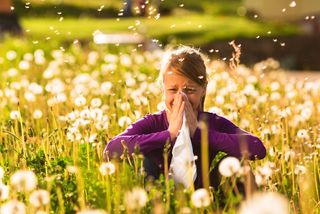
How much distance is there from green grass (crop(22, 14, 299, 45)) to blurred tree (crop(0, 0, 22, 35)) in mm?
1099

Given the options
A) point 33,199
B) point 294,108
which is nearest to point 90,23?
point 294,108

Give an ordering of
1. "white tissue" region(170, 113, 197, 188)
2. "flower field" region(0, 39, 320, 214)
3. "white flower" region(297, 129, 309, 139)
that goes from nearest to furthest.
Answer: "flower field" region(0, 39, 320, 214), "white tissue" region(170, 113, 197, 188), "white flower" region(297, 129, 309, 139)

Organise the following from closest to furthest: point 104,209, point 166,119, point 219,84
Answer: point 104,209, point 166,119, point 219,84

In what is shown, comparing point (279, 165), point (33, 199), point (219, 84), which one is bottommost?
point (219, 84)

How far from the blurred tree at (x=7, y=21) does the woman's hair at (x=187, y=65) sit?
12052mm

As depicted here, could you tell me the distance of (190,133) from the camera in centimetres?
398

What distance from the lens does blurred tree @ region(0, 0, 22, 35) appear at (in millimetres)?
16125

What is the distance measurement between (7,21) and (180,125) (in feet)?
41.7

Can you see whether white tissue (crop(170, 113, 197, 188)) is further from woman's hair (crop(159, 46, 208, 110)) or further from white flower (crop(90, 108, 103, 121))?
white flower (crop(90, 108, 103, 121))

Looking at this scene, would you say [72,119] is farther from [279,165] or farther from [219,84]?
[219,84]

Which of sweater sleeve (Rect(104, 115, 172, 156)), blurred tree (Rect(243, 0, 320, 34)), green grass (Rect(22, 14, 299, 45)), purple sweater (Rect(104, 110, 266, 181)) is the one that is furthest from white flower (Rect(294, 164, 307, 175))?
blurred tree (Rect(243, 0, 320, 34))

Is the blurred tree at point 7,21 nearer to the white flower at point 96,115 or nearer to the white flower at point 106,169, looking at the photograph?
the white flower at point 96,115

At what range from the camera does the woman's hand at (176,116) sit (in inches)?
154

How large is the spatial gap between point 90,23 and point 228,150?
20703mm
